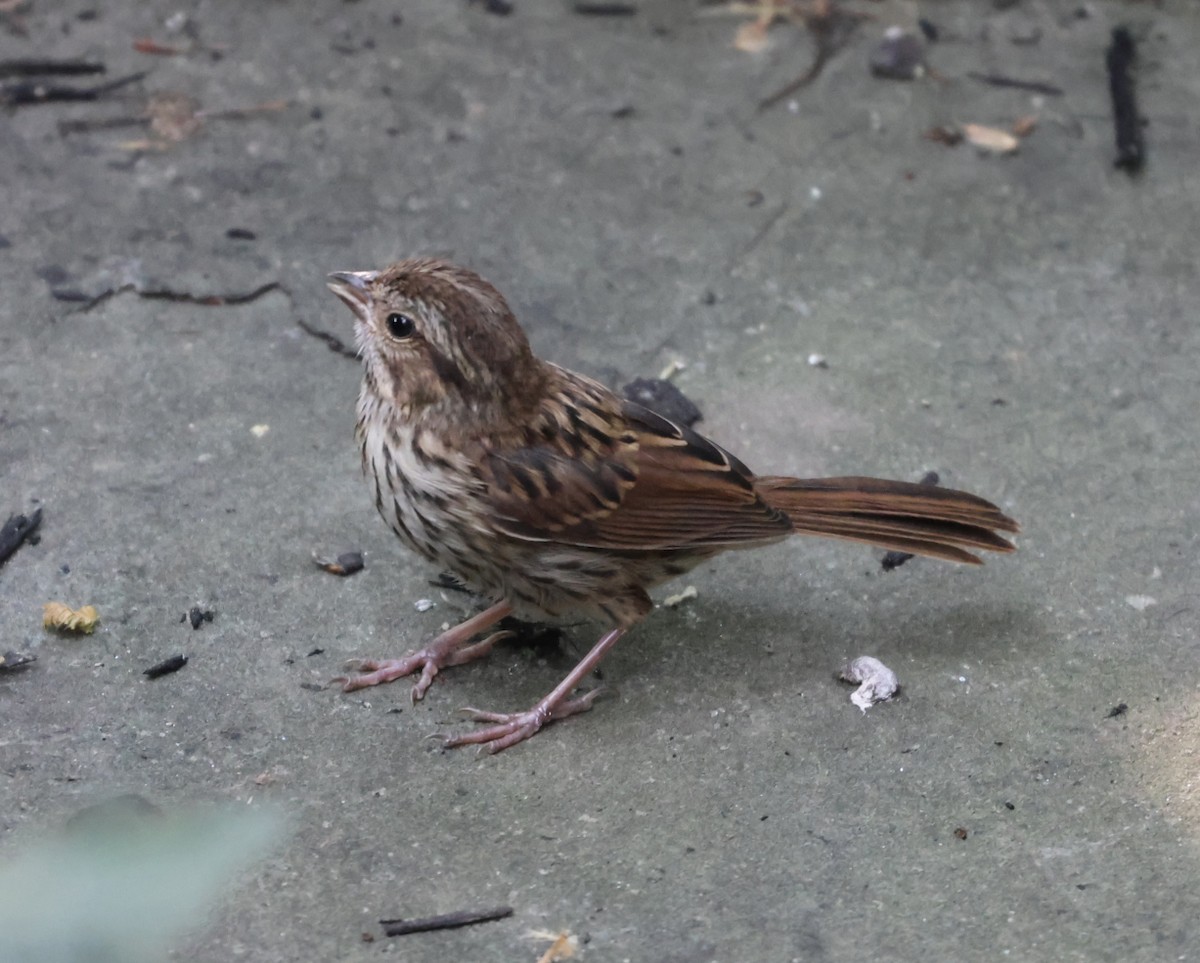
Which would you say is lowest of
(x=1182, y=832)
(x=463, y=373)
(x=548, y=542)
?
(x=1182, y=832)

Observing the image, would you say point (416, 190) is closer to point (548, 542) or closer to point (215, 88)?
point (215, 88)

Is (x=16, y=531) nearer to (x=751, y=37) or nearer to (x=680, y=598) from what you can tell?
(x=680, y=598)

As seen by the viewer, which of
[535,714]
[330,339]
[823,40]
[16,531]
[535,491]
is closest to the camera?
[535,491]

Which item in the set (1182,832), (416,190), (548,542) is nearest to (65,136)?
(416,190)

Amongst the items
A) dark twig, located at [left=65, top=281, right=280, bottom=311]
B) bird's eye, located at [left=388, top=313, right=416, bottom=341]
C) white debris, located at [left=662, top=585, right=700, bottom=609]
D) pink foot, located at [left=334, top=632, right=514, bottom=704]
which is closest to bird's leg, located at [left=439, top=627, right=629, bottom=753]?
pink foot, located at [left=334, top=632, right=514, bottom=704]

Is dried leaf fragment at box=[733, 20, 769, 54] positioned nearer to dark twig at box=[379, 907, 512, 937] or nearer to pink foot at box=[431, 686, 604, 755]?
pink foot at box=[431, 686, 604, 755]

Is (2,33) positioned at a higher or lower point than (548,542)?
higher

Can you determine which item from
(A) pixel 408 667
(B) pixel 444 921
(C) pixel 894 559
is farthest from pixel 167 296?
(B) pixel 444 921
